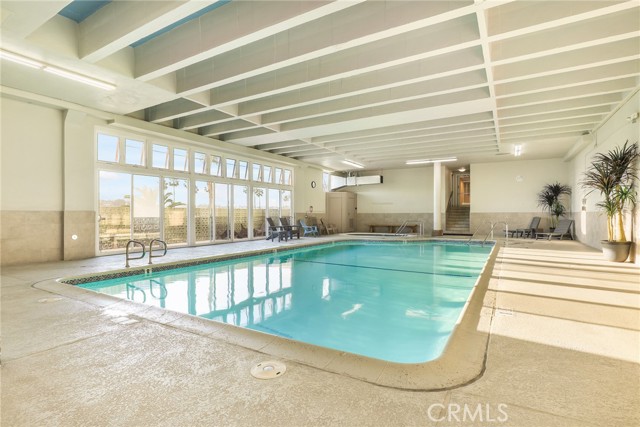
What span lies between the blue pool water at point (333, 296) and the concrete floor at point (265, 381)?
104cm

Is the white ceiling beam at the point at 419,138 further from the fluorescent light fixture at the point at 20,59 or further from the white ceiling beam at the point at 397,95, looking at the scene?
the fluorescent light fixture at the point at 20,59

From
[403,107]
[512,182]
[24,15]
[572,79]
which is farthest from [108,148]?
[512,182]

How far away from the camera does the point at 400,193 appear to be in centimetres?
1617

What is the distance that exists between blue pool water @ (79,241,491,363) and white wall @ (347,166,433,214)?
7.85m

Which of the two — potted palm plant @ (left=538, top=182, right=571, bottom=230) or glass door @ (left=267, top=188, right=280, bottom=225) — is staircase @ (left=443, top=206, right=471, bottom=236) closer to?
potted palm plant @ (left=538, top=182, right=571, bottom=230)

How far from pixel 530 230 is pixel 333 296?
10756 millimetres

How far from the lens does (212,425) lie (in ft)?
4.61

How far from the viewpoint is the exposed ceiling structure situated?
147 inches

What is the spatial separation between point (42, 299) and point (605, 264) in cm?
861

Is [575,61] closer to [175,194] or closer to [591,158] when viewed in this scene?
[591,158]

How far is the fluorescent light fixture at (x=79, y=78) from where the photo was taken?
485 centimetres

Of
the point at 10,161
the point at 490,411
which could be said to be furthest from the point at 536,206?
the point at 10,161

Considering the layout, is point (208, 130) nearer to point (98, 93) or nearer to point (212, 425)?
point (98, 93)

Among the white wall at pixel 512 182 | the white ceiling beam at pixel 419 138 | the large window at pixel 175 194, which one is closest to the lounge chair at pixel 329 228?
the large window at pixel 175 194
